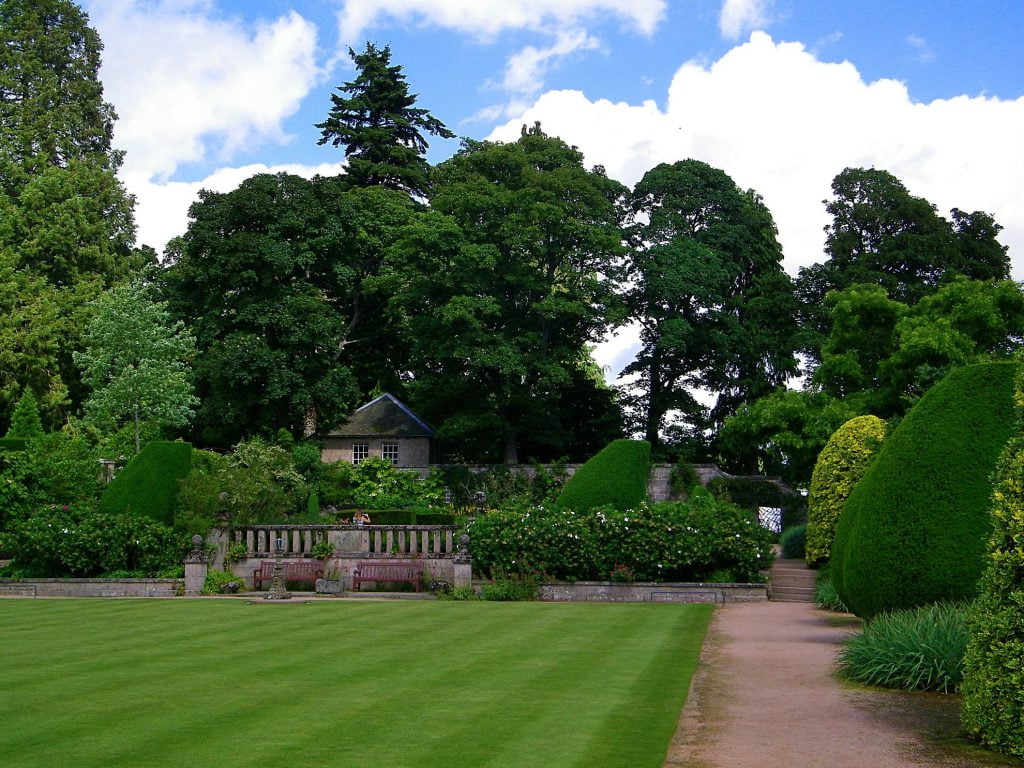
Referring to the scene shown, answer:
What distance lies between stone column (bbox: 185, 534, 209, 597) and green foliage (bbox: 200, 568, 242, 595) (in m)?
0.10

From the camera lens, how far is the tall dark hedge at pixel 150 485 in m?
25.2

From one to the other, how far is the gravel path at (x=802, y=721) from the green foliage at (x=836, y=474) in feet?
40.9

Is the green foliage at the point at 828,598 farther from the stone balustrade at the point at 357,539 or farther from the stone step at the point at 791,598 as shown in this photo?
the stone balustrade at the point at 357,539

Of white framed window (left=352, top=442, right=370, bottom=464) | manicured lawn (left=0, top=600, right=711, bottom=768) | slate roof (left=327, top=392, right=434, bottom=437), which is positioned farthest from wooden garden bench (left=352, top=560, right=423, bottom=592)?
white framed window (left=352, top=442, right=370, bottom=464)

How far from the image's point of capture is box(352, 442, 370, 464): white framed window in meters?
49.4

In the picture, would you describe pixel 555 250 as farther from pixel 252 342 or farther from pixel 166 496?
pixel 166 496

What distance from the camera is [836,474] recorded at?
26.1 m

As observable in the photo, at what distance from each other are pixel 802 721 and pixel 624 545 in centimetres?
1390

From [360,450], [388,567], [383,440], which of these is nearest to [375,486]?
[383,440]

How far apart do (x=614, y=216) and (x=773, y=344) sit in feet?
31.1

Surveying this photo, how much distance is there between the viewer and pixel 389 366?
54.2 metres

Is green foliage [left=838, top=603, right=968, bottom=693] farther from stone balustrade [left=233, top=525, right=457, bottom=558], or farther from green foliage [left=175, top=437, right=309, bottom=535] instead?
green foliage [left=175, top=437, right=309, bottom=535]

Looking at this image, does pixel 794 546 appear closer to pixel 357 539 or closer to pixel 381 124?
pixel 357 539

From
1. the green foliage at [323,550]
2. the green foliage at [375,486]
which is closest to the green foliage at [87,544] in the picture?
the green foliage at [323,550]
